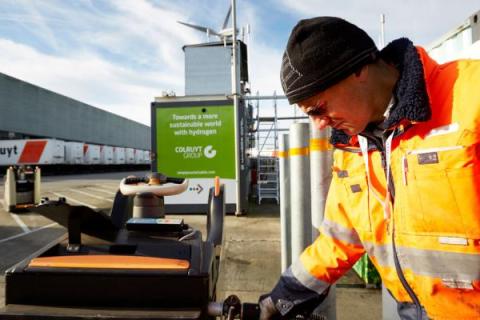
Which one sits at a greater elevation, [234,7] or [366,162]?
[234,7]

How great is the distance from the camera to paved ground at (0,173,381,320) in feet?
10.5

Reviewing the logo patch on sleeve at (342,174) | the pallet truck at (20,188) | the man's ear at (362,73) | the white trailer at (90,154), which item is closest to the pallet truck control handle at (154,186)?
the logo patch on sleeve at (342,174)

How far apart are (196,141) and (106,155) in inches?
1033

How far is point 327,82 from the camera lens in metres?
1.01

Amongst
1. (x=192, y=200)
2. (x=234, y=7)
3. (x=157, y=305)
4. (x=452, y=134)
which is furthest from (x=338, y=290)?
(x=234, y=7)

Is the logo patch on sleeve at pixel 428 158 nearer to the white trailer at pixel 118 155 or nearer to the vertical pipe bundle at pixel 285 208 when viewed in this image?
the vertical pipe bundle at pixel 285 208

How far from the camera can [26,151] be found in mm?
22875

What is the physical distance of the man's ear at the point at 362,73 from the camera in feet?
3.37

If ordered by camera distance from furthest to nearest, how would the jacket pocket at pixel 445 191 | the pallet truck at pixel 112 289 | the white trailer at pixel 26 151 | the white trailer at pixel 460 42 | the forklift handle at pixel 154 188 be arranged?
the white trailer at pixel 26 151 < the white trailer at pixel 460 42 < the forklift handle at pixel 154 188 < the pallet truck at pixel 112 289 < the jacket pocket at pixel 445 191

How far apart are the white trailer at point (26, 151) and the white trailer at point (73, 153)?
2.12 m

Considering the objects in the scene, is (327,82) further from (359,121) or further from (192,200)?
(192,200)

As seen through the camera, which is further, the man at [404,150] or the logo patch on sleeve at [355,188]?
the logo patch on sleeve at [355,188]

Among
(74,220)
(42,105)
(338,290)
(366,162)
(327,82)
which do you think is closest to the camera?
(327,82)

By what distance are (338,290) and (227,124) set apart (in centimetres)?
451
